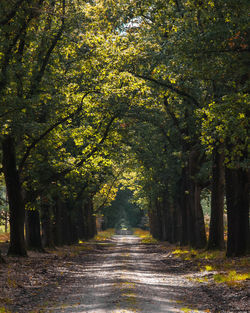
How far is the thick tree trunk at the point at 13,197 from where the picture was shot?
22.0 meters

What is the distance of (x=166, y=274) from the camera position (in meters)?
18.7

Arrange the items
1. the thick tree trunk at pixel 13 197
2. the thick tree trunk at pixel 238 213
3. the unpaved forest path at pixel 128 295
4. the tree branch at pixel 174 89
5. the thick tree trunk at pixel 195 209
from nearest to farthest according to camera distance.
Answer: the unpaved forest path at pixel 128 295 < the thick tree trunk at pixel 238 213 < the thick tree trunk at pixel 13 197 < the tree branch at pixel 174 89 < the thick tree trunk at pixel 195 209

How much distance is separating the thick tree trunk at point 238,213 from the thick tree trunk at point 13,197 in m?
9.64

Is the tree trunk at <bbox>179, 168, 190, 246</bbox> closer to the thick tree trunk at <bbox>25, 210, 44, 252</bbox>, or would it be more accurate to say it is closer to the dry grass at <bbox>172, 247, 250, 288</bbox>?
the dry grass at <bbox>172, 247, 250, 288</bbox>

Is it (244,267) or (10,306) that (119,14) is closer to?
(244,267)

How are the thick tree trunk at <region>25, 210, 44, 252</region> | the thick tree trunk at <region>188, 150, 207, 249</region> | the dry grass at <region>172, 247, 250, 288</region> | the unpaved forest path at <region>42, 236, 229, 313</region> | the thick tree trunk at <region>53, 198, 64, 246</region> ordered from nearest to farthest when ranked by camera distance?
the unpaved forest path at <region>42, 236, 229, 313</region> → the dry grass at <region>172, 247, 250, 288</region> → the thick tree trunk at <region>25, 210, 44, 252</region> → the thick tree trunk at <region>188, 150, 207, 249</region> → the thick tree trunk at <region>53, 198, 64, 246</region>

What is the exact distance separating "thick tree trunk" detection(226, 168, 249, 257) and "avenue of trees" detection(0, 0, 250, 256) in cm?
4

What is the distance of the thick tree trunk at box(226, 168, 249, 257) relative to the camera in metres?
20.3

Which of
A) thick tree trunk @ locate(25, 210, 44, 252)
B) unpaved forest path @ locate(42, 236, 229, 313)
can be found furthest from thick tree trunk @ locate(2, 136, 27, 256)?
unpaved forest path @ locate(42, 236, 229, 313)

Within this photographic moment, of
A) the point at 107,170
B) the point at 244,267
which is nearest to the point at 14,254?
the point at 244,267

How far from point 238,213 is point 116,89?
8.73 meters

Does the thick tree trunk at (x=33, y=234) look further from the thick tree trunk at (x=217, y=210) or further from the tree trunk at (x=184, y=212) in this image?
the tree trunk at (x=184, y=212)

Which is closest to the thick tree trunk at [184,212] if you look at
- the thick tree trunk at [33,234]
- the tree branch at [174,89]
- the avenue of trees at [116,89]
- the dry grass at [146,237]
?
the avenue of trees at [116,89]

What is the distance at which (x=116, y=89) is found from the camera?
2444cm
